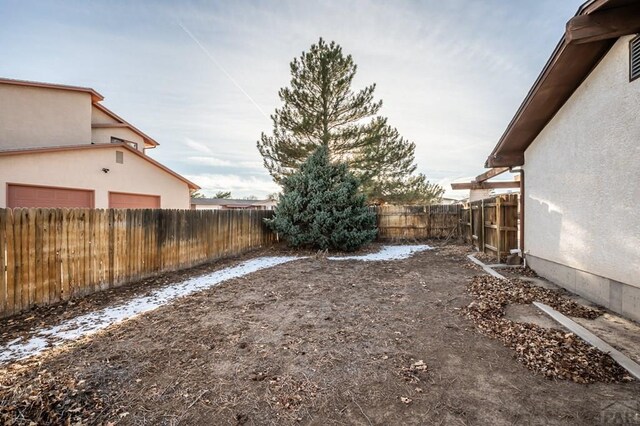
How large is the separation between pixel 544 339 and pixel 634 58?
12.5ft

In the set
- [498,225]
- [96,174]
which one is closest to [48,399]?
[498,225]

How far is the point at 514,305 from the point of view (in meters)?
4.40

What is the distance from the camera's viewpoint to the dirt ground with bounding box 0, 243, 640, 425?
2.07 meters

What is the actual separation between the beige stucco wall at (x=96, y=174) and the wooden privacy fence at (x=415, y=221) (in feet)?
33.2

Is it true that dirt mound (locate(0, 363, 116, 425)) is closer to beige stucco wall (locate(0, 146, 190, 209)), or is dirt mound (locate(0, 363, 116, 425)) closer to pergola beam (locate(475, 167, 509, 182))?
beige stucco wall (locate(0, 146, 190, 209))

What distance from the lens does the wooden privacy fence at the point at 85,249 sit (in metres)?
4.04

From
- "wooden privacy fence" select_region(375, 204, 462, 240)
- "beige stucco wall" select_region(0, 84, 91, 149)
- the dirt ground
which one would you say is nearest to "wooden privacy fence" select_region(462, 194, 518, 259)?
"wooden privacy fence" select_region(375, 204, 462, 240)

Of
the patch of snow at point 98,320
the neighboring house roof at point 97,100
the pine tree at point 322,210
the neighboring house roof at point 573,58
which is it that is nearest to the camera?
the patch of snow at point 98,320

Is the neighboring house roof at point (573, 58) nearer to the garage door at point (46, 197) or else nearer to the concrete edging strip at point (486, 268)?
the concrete edging strip at point (486, 268)

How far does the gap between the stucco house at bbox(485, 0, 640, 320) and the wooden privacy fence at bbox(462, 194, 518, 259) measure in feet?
4.45

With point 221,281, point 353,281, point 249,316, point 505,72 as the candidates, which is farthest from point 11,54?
point 505,72

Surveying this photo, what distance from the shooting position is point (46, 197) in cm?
889

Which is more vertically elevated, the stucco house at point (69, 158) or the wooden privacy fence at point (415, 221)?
the stucco house at point (69, 158)

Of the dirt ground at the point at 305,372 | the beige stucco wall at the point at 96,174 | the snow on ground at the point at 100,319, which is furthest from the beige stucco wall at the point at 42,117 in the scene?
the dirt ground at the point at 305,372
